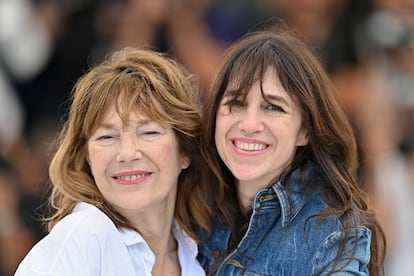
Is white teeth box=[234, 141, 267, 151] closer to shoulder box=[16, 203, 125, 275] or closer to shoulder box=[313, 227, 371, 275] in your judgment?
shoulder box=[313, 227, 371, 275]

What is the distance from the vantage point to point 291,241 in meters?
3.21

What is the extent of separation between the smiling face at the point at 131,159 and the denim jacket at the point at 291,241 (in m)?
0.37

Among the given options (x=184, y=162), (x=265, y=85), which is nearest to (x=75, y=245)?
(x=184, y=162)

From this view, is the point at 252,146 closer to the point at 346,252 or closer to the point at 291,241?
the point at 291,241

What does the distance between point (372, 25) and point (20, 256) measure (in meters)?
2.47

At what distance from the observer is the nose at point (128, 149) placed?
3152 mm

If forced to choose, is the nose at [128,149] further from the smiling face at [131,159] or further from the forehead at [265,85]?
the forehead at [265,85]

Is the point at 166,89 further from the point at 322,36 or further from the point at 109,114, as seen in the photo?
the point at 322,36

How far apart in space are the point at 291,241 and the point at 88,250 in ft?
2.42

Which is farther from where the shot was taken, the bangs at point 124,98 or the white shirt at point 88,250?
the bangs at point 124,98

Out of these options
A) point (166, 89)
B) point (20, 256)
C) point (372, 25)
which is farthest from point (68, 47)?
point (166, 89)

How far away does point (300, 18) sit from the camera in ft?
16.7

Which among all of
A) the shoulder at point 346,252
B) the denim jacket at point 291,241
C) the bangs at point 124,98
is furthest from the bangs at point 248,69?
the shoulder at point 346,252

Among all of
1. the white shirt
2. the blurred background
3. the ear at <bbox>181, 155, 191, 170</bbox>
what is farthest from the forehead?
the blurred background
